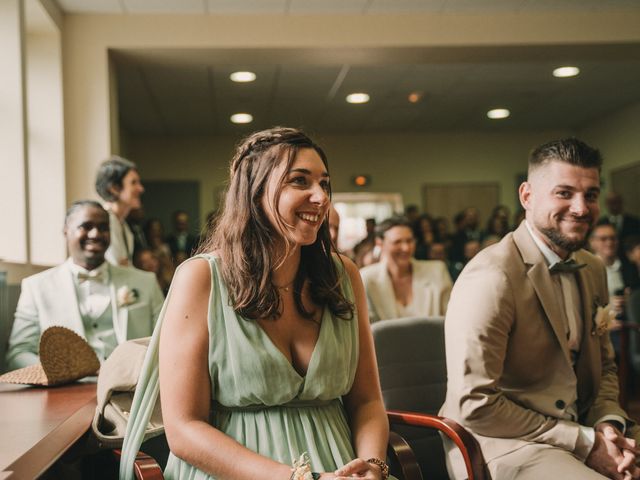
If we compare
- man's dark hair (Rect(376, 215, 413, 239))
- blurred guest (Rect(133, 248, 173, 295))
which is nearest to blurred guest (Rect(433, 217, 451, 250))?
blurred guest (Rect(133, 248, 173, 295))

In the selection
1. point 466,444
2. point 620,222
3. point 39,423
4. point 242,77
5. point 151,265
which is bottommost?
point 466,444

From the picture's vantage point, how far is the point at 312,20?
5.73m

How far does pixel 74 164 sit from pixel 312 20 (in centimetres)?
209

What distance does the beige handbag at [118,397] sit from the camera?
1828mm

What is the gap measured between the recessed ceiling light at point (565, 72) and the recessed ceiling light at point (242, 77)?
3072mm

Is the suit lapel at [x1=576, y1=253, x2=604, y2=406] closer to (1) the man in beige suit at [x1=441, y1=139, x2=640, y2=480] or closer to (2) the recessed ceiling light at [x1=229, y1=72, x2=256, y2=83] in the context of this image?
(1) the man in beige suit at [x1=441, y1=139, x2=640, y2=480]

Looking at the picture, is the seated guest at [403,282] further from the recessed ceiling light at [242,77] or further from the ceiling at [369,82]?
the recessed ceiling light at [242,77]

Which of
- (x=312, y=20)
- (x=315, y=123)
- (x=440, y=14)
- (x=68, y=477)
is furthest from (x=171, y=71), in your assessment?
(x=68, y=477)

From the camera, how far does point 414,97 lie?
875 centimetres

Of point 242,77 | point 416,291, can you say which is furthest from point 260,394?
point 242,77

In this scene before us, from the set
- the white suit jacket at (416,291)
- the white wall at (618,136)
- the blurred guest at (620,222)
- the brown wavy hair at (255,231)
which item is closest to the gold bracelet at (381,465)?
the brown wavy hair at (255,231)

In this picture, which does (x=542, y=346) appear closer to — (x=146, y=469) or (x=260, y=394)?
(x=260, y=394)

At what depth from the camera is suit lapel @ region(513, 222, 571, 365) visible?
6.94 ft

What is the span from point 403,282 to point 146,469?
290cm
